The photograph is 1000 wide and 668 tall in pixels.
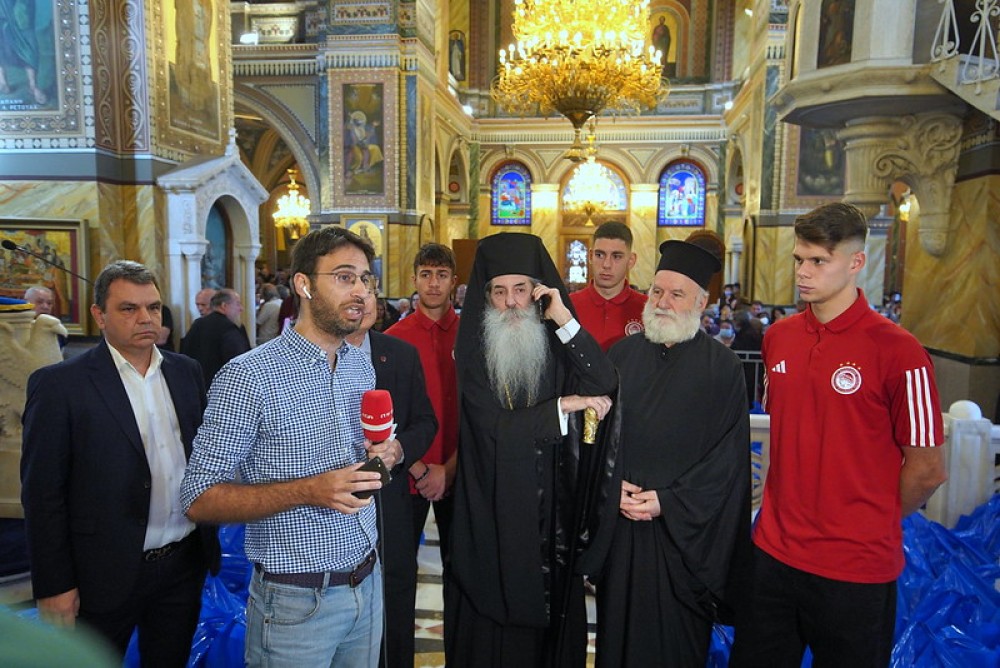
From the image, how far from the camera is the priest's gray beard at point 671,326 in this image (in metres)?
2.61

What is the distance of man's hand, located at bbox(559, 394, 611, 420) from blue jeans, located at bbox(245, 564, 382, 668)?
0.92m

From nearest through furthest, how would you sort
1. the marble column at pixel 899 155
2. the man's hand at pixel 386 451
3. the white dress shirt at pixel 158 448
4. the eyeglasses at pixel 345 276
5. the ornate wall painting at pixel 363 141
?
1. the man's hand at pixel 386 451
2. the eyeglasses at pixel 345 276
3. the white dress shirt at pixel 158 448
4. the marble column at pixel 899 155
5. the ornate wall painting at pixel 363 141

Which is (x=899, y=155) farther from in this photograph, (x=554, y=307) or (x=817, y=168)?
(x=817, y=168)

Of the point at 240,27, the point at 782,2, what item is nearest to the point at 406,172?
the point at 240,27

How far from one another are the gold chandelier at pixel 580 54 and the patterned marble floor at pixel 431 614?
5863 mm

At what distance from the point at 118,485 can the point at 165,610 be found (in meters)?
0.51

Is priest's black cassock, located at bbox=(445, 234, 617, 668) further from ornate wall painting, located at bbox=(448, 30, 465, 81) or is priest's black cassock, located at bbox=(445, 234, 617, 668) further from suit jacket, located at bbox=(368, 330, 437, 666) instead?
ornate wall painting, located at bbox=(448, 30, 465, 81)

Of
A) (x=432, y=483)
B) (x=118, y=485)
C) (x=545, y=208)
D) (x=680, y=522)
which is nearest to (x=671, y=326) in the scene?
(x=680, y=522)

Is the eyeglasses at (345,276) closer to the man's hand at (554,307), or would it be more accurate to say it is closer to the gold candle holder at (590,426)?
the man's hand at (554,307)

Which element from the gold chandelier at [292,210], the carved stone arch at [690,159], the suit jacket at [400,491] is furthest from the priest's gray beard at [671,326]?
the carved stone arch at [690,159]

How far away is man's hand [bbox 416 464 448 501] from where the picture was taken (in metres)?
2.81

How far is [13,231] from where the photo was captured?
631 centimetres

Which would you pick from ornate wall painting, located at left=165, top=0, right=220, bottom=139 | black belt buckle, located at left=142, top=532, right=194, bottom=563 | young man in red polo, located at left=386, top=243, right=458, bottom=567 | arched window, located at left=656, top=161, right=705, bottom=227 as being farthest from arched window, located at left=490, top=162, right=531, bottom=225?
black belt buckle, located at left=142, top=532, right=194, bottom=563

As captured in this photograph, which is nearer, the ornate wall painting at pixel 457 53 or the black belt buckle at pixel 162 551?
the black belt buckle at pixel 162 551
